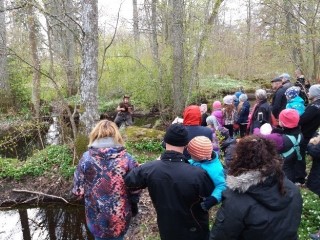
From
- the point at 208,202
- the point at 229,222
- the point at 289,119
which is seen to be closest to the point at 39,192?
the point at 208,202

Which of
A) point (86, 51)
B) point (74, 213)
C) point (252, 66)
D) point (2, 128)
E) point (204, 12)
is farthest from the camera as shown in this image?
point (252, 66)

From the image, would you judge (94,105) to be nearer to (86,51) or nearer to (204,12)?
(86,51)

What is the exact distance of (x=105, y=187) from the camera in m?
3.36

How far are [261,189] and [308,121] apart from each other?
3.68 metres

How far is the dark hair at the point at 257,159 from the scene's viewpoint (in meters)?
2.40

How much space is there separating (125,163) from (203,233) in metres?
1.06

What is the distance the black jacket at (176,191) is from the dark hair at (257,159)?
0.51 meters

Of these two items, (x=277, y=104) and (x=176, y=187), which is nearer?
(x=176, y=187)

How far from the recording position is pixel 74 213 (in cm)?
688

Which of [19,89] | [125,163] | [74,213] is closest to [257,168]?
[125,163]

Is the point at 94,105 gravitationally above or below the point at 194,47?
below

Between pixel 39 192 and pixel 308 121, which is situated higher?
pixel 308 121

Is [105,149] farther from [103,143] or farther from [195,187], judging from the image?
[195,187]

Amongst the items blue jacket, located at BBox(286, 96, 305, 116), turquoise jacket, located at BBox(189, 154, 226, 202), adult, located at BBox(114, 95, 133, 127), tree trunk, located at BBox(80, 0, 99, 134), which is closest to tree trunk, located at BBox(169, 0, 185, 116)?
adult, located at BBox(114, 95, 133, 127)
